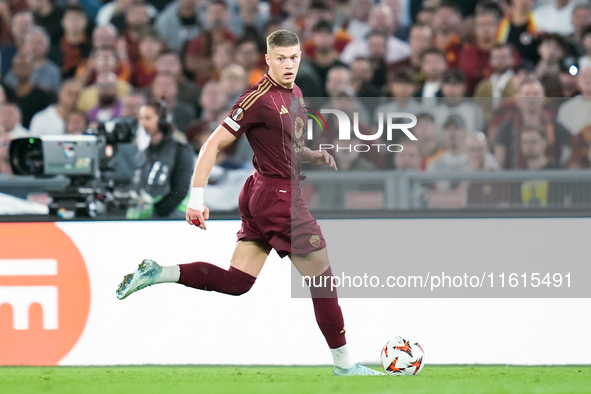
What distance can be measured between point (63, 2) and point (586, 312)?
6.78 metres

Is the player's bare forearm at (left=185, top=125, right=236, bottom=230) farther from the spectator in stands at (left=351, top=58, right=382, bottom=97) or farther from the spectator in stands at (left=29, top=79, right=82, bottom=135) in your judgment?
the spectator in stands at (left=29, top=79, right=82, bottom=135)

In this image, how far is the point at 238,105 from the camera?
440 cm

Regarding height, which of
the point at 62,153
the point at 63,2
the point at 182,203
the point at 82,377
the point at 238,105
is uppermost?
the point at 63,2

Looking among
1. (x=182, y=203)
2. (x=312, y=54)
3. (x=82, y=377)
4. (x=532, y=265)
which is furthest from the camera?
(x=312, y=54)

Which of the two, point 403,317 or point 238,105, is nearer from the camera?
point 238,105

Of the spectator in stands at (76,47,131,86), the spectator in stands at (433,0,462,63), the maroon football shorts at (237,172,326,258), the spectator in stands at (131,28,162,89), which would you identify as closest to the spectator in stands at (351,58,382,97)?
the spectator in stands at (433,0,462,63)

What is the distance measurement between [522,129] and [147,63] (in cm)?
439

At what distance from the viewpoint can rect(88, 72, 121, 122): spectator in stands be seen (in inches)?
312

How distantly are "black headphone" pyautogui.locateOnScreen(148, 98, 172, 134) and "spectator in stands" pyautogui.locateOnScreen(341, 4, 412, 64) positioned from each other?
2.56 metres

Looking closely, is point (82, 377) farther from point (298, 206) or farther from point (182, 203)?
point (298, 206)

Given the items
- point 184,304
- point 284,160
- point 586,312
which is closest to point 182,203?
point 184,304

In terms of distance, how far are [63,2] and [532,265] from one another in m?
6.41

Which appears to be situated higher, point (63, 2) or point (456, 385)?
point (63, 2)

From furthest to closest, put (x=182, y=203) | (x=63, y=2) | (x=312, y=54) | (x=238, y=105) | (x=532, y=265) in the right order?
(x=63, y=2), (x=312, y=54), (x=182, y=203), (x=532, y=265), (x=238, y=105)
